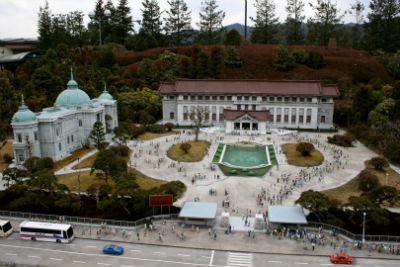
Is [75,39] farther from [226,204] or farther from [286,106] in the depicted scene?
[226,204]

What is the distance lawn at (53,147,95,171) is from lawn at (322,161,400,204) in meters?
36.8

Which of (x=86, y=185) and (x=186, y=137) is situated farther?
(x=186, y=137)

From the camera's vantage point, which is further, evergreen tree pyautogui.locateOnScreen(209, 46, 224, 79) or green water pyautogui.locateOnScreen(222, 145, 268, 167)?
evergreen tree pyautogui.locateOnScreen(209, 46, 224, 79)

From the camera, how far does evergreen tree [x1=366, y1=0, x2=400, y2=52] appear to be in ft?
341

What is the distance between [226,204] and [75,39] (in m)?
96.7

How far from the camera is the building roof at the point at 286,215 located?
106 ft

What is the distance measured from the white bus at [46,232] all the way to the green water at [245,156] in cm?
2755

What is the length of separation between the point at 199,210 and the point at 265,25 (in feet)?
342

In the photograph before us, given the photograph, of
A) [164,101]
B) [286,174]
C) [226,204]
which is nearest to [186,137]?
[164,101]

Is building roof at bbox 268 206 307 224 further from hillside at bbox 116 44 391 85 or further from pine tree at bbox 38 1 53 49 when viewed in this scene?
pine tree at bbox 38 1 53 49

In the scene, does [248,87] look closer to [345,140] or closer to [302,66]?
[345,140]

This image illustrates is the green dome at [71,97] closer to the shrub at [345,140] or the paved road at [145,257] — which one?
the paved road at [145,257]

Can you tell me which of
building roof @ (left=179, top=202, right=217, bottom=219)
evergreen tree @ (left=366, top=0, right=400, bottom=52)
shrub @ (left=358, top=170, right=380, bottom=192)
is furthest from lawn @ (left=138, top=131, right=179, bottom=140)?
evergreen tree @ (left=366, top=0, right=400, bottom=52)

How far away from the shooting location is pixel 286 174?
4703cm
